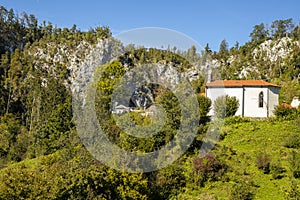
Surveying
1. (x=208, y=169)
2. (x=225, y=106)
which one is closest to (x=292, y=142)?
(x=208, y=169)

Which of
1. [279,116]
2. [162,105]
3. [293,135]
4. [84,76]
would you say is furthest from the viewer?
[84,76]

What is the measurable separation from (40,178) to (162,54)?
176 feet

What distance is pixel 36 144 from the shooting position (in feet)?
96.1

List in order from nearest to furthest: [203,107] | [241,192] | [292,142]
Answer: [241,192] < [292,142] < [203,107]

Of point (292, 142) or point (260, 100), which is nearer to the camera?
point (292, 142)

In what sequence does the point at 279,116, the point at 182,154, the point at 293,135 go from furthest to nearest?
the point at 279,116, the point at 293,135, the point at 182,154

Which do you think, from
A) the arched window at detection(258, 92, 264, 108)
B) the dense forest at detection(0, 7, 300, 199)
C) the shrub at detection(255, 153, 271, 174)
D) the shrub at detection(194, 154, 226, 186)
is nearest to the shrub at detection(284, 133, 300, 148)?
the dense forest at detection(0, 7, 300, 199)

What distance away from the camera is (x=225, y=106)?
1144 inches

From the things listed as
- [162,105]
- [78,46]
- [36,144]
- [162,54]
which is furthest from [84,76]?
[162,105]

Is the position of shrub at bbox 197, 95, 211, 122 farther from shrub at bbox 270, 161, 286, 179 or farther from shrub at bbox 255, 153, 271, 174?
shrub at bbox 270, 161, 286, 179

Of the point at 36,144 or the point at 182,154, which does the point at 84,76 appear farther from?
the point at 182,154

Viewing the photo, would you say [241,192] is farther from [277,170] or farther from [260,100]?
[260,100]

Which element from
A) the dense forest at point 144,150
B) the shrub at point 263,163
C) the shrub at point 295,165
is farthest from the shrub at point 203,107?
the shrub at point 295,165

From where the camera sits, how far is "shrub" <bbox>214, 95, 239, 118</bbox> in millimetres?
28578
